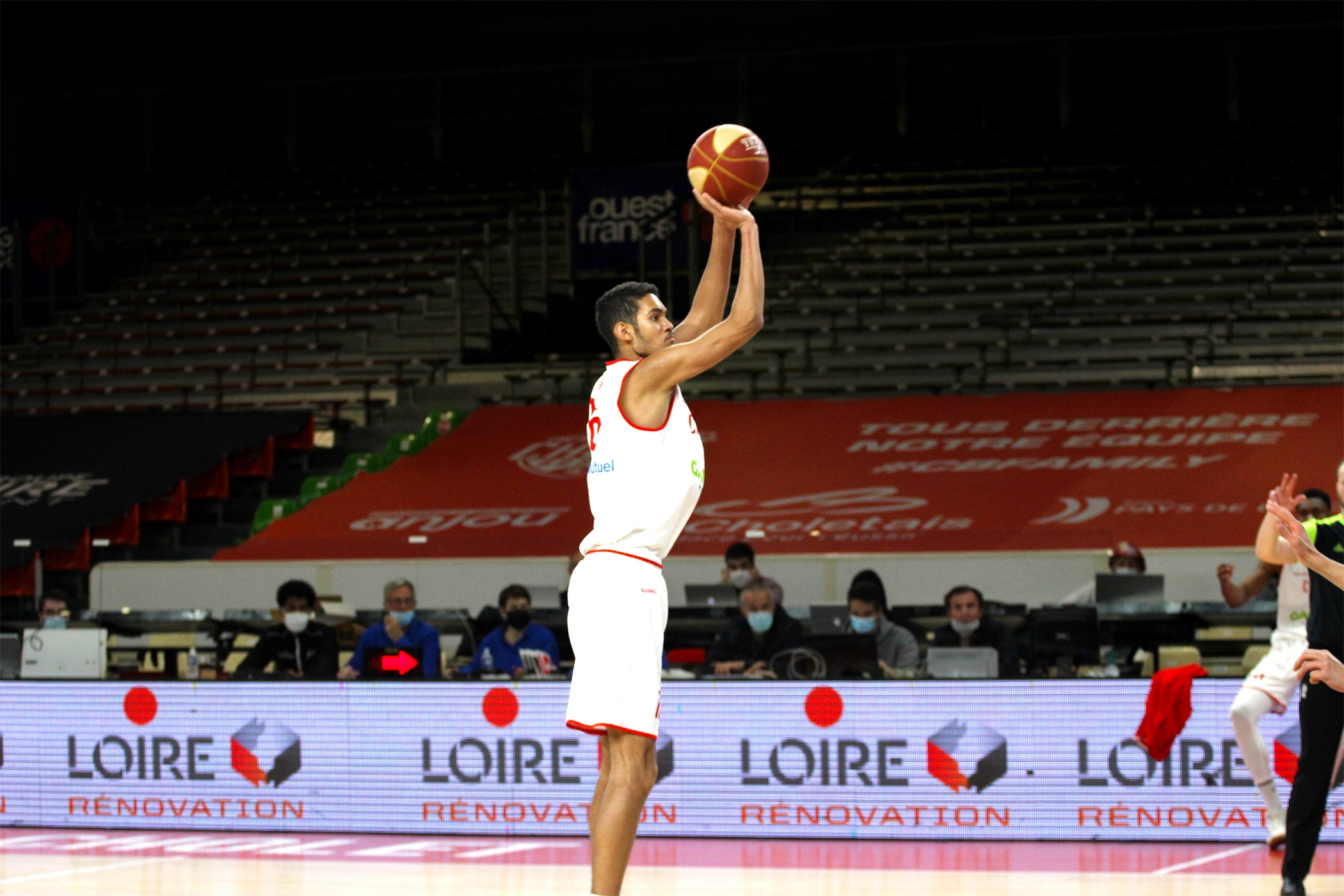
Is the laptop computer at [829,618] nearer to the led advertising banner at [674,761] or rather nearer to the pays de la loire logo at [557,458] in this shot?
the led advertising banner at [674,761]

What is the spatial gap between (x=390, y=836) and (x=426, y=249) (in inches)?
683

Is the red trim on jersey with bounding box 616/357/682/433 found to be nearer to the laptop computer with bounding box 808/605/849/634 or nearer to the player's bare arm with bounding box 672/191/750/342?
the player's bare arm with bounding box 672/191/750/342

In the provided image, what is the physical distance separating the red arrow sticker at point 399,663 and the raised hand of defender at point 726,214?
16.9 ft

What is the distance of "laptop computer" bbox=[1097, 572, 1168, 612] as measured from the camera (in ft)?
43.7

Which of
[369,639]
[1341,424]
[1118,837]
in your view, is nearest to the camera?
[1118,837]

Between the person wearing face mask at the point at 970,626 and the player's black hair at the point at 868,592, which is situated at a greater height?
the player's black hair at the point at 868,592

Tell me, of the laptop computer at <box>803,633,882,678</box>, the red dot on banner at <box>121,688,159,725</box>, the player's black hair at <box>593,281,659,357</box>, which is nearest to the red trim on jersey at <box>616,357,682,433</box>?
the player's black hair at <box>593,281,659,357</box>

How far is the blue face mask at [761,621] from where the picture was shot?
36.0 feet

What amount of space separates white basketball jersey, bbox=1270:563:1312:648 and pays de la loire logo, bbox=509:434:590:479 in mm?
10553

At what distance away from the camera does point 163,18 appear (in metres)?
27.0

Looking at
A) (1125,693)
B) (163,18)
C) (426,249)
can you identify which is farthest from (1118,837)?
(163,18)

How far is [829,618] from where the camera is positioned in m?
12.6

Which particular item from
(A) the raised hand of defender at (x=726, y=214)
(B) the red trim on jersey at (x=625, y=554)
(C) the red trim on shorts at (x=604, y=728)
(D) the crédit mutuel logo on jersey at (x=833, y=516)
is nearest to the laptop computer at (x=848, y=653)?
(B) the red trim on jersey at (x=625, y=554)

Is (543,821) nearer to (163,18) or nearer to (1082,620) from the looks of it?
(1082,620)
